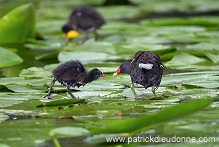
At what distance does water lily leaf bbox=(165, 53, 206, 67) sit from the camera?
5.94 meters

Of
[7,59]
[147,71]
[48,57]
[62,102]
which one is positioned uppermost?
[147,71]

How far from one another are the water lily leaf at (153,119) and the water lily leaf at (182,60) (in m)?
2.84

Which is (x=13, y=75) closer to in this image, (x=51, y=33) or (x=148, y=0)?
(x=51, y=33)

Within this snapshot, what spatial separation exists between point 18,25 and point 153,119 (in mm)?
5579

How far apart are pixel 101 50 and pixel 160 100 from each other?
107 inches

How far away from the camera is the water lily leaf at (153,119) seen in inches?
119

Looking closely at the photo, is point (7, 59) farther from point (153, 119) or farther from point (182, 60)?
point (153, 119)

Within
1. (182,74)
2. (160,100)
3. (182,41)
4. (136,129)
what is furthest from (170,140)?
(182,41)

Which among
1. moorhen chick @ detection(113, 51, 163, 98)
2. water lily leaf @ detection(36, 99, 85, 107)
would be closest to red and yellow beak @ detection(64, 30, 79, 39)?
moorhen chick @ detection(113, 51, 163, 98)

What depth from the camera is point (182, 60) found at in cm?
604

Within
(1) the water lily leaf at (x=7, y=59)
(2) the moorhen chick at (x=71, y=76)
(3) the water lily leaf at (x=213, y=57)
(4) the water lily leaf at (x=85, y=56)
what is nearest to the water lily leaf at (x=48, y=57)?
(4) the water lily leaf at (x=85, y=56)

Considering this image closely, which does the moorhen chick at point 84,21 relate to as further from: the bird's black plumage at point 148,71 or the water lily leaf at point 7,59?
the bird's black plumage at point 148,71

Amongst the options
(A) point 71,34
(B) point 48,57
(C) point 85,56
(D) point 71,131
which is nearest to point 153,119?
(D) point 71,131

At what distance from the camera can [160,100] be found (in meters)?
4.30
